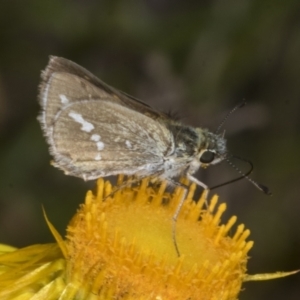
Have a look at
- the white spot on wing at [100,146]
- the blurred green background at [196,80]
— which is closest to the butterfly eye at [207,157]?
the white spot on wing at [100,146]

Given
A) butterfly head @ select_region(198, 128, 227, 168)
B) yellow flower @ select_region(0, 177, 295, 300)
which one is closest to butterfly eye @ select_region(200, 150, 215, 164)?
butterfly head @ select_region(198, 128, 227, 168)

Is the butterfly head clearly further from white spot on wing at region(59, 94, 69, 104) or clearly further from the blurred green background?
the blurred green background

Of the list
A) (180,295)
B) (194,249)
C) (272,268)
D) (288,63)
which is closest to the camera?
(180,295)

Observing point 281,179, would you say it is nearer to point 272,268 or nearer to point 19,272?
point 272,268

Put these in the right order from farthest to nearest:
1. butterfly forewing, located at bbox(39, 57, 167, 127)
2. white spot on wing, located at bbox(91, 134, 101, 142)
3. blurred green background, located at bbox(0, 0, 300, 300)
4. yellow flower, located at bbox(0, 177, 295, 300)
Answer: blurred green background, located at bbox(0, 0, 300, 300), white spot on wing, located at bbox(91, 134, 101, 142), butterfly forewing, located at bbox(39, 57, 167, 127), yellow flower, located at bbox(0, 177, 295, 300)

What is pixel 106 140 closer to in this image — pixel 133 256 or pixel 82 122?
pixel 82 122

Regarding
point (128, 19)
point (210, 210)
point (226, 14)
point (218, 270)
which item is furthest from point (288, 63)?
point (218, 270)
